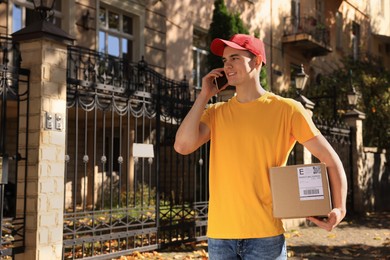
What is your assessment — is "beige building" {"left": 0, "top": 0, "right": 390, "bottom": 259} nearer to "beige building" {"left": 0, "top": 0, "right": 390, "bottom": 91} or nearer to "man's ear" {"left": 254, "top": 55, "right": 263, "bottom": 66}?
"beige building" {"left": 0, "top": 0, "right": 390, "bottom": 91}

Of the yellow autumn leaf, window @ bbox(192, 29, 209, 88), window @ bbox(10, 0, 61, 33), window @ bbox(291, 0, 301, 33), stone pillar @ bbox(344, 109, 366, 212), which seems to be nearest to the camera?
the yellow autumn leaf

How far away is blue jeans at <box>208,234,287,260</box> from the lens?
2.59 metres

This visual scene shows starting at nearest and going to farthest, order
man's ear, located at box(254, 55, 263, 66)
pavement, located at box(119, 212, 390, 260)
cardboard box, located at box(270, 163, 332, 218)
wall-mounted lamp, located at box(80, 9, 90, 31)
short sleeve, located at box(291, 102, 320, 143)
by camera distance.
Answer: cardboard box, located at box(270, 163, 332, 218)
short sleeve, located at box(291, 102, 320, 143)
man's ear, located at box(254, 55, 263, 66)
pavement, located at box(119, 212, 390, 260)
wall-mounted lamp, located at box(80, 9, 90, 31)

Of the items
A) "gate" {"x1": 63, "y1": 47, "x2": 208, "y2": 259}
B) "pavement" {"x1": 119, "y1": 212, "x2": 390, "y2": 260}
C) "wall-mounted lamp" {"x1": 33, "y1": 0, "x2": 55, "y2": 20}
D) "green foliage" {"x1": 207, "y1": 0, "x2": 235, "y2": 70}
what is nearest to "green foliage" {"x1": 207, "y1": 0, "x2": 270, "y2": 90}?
"green foliage" {"x1": 207, "y1": 0, "x2": 235, "y2": 70}

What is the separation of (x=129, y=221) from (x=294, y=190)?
581 centimetres

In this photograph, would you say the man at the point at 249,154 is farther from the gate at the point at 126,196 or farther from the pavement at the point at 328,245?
the pavement at the point at 328,245

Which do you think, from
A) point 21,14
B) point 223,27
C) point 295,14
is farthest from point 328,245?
point 295,14

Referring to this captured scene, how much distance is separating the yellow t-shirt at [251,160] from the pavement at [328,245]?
16.6 ft

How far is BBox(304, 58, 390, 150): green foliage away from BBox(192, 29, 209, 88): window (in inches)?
164

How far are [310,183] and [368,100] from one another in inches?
682

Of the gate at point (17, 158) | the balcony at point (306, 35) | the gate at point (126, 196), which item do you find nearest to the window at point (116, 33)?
the gate at point (126, 196)

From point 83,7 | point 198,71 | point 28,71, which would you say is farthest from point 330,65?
point 28,71

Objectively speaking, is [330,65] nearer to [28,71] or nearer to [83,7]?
[83,7]

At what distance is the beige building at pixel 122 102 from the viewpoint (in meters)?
6.10
